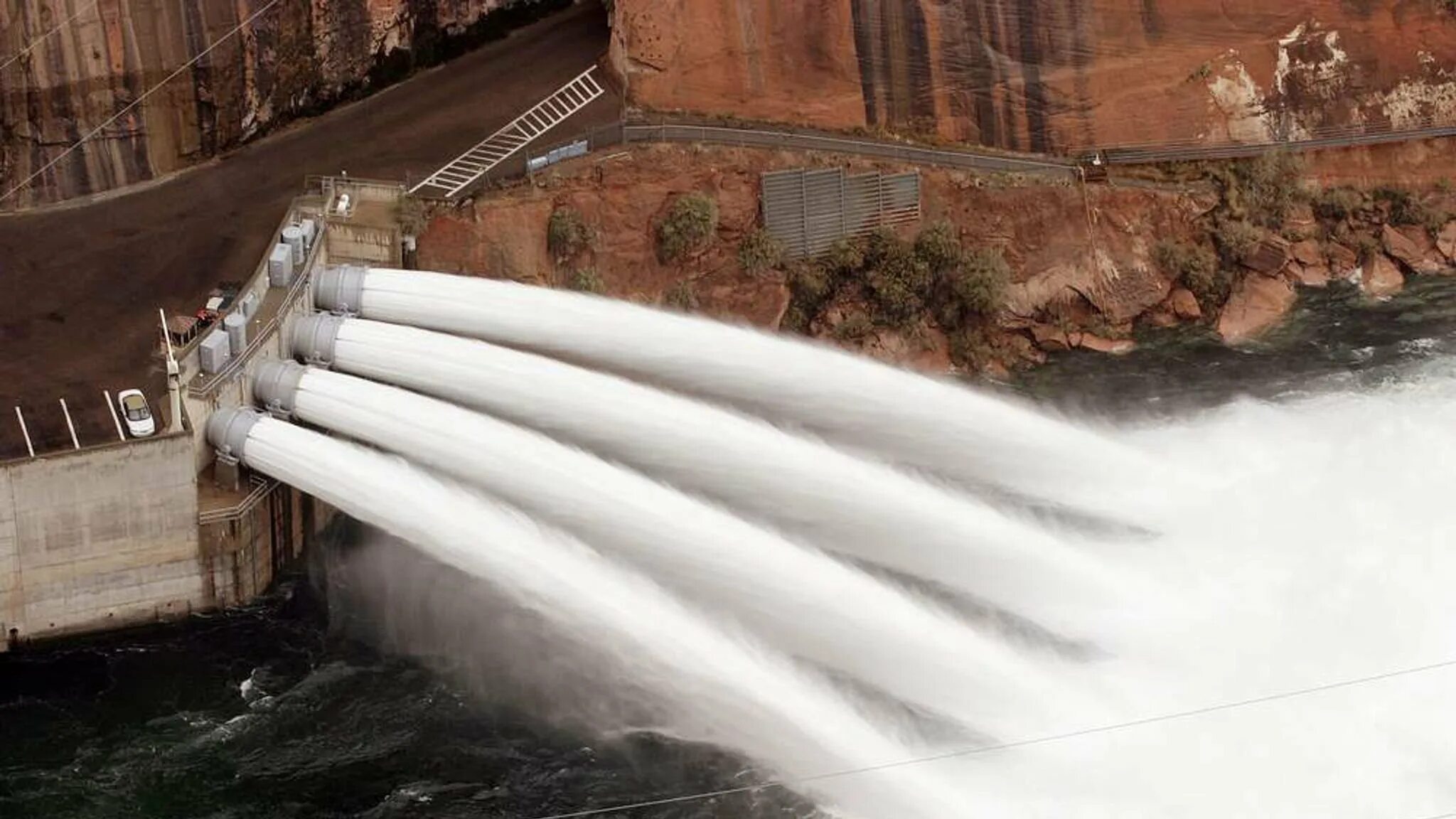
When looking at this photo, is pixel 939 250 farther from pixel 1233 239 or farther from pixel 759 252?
pixel 1233 239

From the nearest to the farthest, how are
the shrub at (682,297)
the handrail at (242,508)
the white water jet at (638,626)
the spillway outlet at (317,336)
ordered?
the white water jet at (638,626), the handrail at (242,508), the spillway outlet at (317,336), the shrub at (682,297)

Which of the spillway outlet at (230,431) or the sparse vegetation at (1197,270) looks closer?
the spillway outlet at (230,431)

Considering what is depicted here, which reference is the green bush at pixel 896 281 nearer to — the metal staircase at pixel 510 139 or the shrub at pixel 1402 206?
the metal staircase at pixel 510 139

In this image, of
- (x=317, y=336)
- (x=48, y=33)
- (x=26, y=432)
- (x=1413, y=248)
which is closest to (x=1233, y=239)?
(x=1413, y=248)

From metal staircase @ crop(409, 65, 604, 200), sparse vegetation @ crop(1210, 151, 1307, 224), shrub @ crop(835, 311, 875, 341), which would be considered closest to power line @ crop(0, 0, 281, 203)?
metal staircase @ crop(409, 65, 604, 200)

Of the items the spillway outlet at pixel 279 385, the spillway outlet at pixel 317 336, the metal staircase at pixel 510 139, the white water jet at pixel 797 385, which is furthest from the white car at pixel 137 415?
the metal staircase at pixel 510 139

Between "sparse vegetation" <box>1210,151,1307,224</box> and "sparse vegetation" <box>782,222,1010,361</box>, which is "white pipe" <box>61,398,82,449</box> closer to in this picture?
"sparse vegetation" <box>782,222,1010,361</box>
